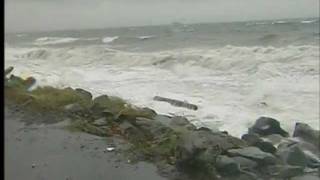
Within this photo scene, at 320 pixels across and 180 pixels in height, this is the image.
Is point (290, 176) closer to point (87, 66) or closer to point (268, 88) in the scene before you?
point (268, 88)

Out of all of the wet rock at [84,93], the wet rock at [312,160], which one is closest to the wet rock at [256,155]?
the wet rock at [312,160]

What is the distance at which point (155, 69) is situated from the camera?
773cm

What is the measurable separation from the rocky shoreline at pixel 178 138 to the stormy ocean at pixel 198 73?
0.90 ft

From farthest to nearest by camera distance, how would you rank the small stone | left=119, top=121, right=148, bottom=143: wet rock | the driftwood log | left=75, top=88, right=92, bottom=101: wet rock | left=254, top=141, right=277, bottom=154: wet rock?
1. the driftwood log
2. left=75, top=88, right=92, bottom=101: wet rock
3. left=119, top=121, right=148, bottom=143: wet rock
4. left=254, top=141, right=277, bottom=154: wet rock
5. the small stone

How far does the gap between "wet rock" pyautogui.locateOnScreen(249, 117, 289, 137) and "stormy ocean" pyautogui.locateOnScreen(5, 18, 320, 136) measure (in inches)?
3.9

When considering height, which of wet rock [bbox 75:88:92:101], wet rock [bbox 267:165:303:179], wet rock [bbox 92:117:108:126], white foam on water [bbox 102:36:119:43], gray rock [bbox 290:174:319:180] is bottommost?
gray rock [bbox 290:174:319:180]

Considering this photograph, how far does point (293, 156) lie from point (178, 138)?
1.01 metres

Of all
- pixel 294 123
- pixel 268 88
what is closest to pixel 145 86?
pixel 268 88

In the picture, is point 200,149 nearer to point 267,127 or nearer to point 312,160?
point 312,160

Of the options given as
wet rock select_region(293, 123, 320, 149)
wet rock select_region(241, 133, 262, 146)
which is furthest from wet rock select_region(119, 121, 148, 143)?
wet rock select_region(293, 123, 320, 149)

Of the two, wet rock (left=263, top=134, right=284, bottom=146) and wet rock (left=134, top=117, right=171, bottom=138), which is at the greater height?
wet rock (left=134, top=117, right=171, bottom=138)

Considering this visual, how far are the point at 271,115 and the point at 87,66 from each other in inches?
121

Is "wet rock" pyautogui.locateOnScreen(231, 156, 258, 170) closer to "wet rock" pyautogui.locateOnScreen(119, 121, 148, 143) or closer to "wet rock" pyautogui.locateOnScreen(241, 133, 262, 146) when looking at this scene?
"wet rock" pyautogui.locateOnScreen(241, 133, 262, 146)

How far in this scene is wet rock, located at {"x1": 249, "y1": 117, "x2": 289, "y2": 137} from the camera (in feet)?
15.8
